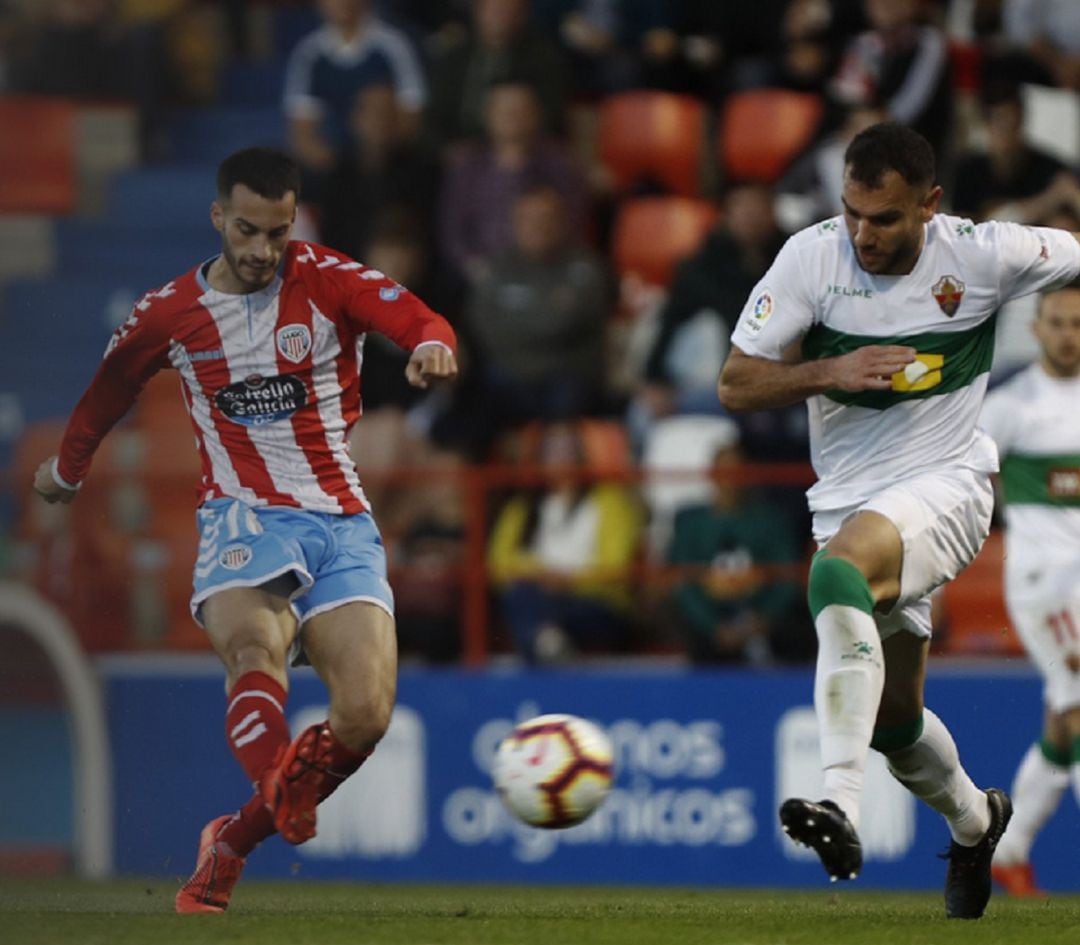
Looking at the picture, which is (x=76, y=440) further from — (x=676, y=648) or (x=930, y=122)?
(x=930, y=122)

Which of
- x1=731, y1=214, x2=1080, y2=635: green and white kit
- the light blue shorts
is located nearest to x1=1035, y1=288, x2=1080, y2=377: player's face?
x1=731, y1=214, x2=1080, y2=635: green and white kit

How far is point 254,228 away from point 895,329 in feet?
6.65

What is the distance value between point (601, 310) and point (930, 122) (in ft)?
7.11

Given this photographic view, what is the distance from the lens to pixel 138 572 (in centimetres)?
1266

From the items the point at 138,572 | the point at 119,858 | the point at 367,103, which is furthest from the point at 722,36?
the point at 119,858

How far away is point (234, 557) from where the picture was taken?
7.59 meters

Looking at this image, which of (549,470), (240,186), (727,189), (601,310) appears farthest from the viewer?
(727,189)

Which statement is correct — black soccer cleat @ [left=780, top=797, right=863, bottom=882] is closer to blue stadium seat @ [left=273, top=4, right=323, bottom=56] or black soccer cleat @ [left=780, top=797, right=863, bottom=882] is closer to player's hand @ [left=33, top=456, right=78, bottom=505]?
player's hand @ [left=33, top=456, right=78, bottom=505]

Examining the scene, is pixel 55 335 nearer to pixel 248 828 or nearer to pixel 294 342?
pixel 294 342

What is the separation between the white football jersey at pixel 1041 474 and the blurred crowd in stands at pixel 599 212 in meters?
1.51

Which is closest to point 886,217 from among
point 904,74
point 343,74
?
point 904,74

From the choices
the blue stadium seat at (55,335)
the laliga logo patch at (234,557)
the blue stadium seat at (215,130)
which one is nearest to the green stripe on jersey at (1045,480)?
the laliga logo patch at (234,557)

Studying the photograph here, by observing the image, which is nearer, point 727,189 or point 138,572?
point 138,572

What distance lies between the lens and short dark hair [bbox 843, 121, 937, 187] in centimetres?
697
